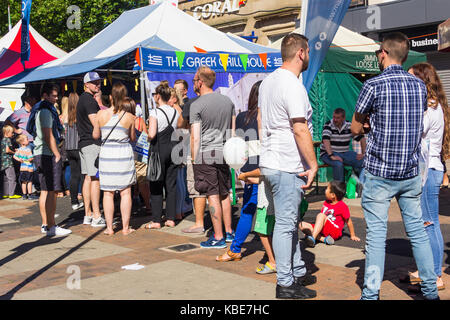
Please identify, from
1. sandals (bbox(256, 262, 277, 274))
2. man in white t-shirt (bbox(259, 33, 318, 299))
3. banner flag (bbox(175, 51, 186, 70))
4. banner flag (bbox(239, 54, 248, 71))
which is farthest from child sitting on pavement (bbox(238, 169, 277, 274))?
banner flag (bbox(239, 54, 248, 71))

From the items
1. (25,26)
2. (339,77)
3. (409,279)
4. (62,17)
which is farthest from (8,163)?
(62,17)

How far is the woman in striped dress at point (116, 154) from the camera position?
7.64 metres

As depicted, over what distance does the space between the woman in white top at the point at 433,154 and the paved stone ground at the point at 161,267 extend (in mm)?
422

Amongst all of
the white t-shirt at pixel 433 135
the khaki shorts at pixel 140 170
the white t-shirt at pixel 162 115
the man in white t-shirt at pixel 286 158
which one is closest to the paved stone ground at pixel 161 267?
the man in white t-shirt at pixel 286 158

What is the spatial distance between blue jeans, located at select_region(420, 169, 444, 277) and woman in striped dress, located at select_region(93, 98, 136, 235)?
163 inches

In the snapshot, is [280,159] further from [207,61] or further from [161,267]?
[207,61]

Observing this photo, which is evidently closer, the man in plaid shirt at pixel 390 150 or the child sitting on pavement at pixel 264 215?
the man in plaid shirt at pixel 390 150

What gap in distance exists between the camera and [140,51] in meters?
9.55

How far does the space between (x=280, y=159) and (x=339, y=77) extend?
28.6 feet

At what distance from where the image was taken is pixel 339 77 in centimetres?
1287

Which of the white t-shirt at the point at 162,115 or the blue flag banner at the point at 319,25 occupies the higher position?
the blue flag banner at the point at 319,25

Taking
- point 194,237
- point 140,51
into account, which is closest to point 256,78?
point 140,51

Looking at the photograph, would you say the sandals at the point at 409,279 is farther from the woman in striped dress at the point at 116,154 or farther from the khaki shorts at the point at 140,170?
the khaki shorts at the point at 140,170
